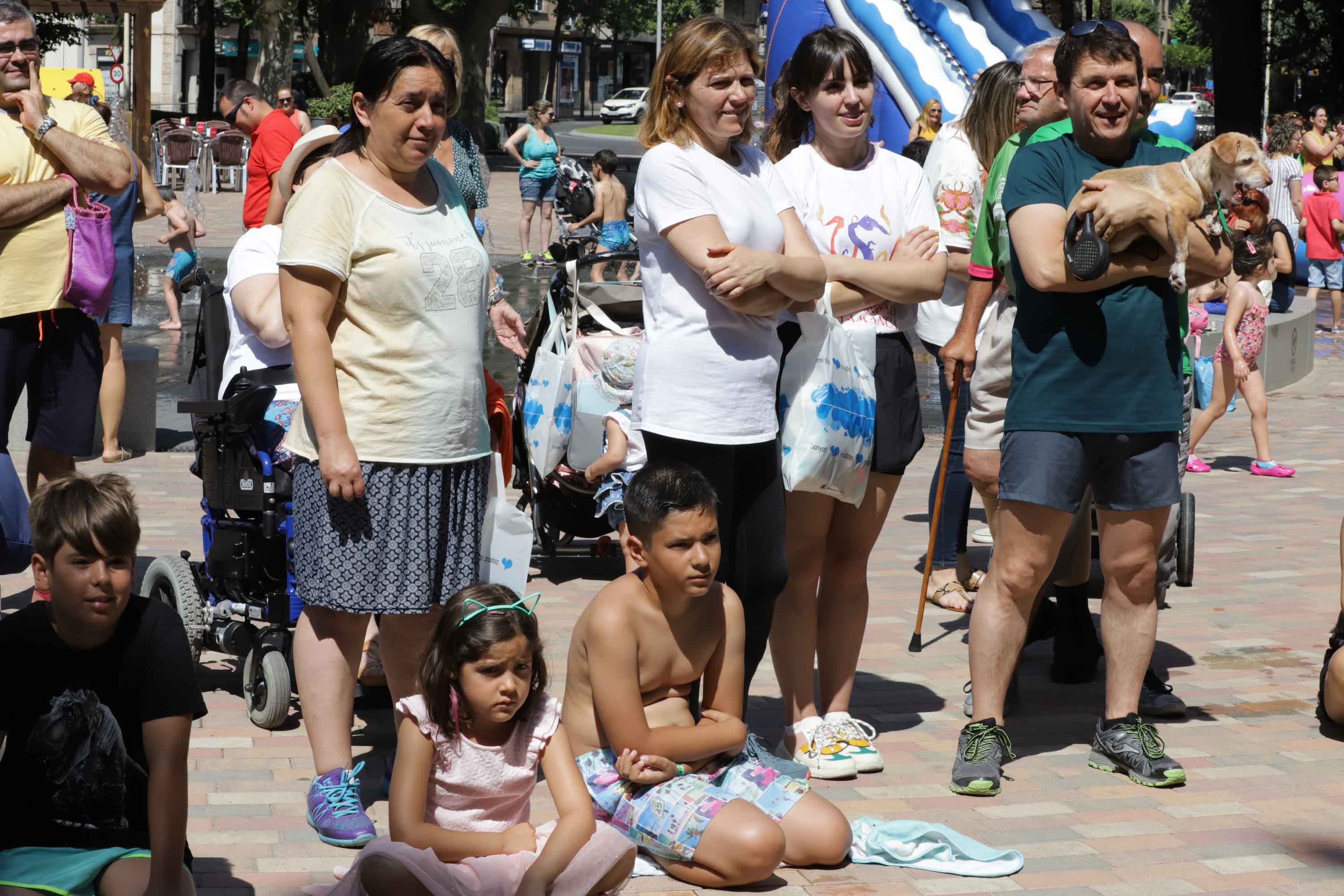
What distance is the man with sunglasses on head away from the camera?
5398mm

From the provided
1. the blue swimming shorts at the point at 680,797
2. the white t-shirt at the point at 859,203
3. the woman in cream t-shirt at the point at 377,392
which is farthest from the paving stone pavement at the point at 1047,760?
the white t-shirt at the point at 859,203

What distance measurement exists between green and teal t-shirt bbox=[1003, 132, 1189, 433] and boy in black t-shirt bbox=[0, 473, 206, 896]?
2.58 meters

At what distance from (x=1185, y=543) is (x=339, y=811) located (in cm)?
337

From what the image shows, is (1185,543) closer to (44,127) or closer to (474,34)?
(44,127)

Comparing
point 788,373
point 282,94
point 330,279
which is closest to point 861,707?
point 788,373

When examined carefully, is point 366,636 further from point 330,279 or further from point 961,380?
point 961,380

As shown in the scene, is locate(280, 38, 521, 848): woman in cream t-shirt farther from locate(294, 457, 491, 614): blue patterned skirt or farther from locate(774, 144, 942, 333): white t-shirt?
locate(774, 144, 942, 333): white t-shirt

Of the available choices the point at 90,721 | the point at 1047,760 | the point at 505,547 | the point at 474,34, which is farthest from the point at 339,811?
the point at 474,34

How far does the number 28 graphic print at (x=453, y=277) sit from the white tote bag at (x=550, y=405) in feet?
8.97

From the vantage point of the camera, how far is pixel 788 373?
14.8 ft

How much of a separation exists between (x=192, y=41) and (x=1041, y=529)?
88.2 metres

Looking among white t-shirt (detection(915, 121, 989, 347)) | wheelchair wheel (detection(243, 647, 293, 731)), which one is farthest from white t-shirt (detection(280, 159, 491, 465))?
white t-shirt (detection(915, 121, 989, 347))

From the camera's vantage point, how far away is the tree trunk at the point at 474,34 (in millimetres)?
37188

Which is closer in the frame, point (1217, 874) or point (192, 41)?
point (1217, 874)
